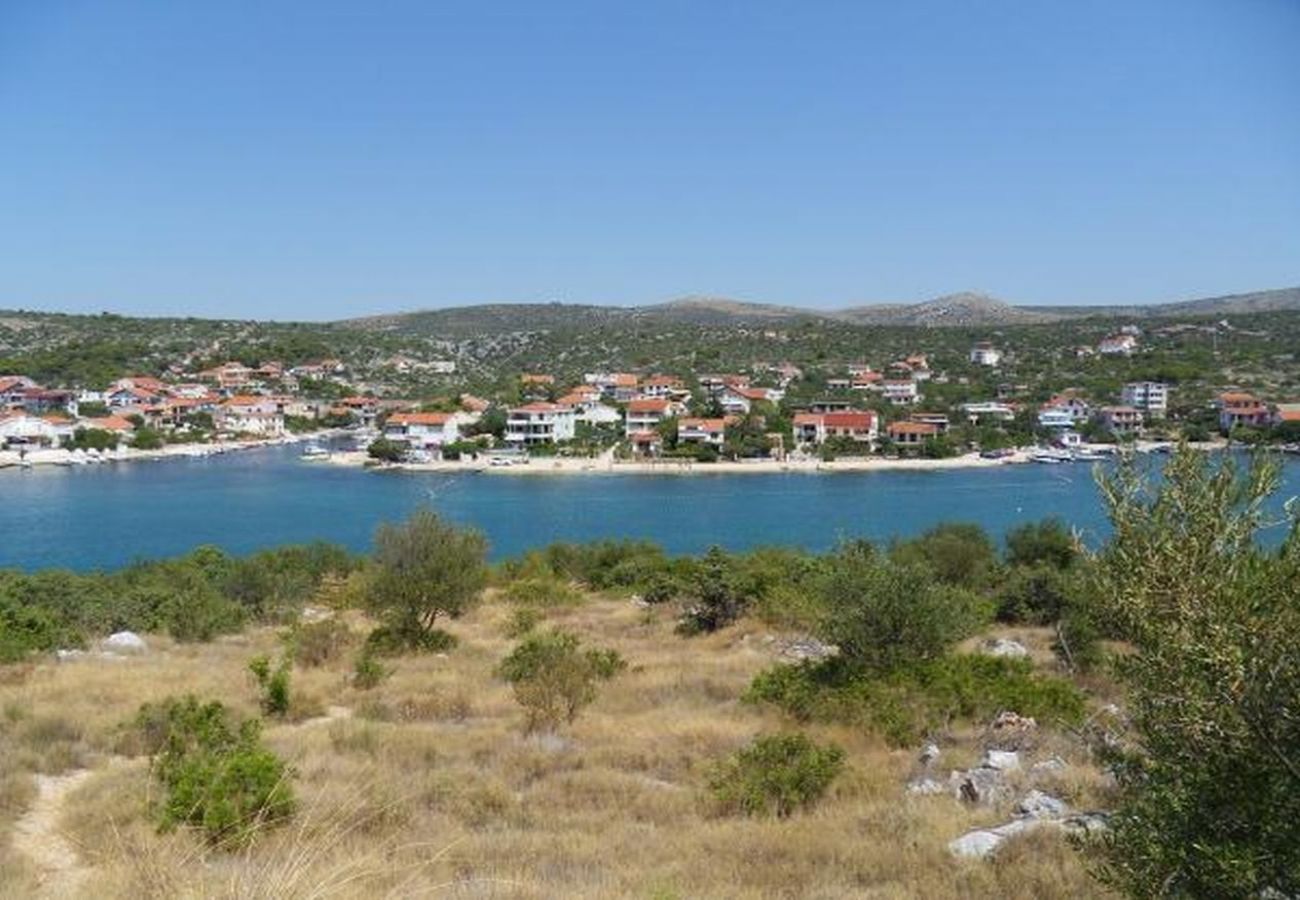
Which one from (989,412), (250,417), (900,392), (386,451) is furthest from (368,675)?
(250,417)

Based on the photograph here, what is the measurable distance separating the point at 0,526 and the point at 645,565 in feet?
138

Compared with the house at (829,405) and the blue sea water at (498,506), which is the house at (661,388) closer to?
the house at (829,405)

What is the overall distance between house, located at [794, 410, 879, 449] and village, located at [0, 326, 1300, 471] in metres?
0.12

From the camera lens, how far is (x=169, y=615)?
18.4 meters

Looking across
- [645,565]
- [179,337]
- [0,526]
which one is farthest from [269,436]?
[645,565]

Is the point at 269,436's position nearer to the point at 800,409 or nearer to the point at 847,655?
the point at 800,409

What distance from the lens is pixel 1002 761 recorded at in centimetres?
816

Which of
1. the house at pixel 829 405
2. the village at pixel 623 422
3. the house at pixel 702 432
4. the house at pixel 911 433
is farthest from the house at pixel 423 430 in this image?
the house at pixel 911 433

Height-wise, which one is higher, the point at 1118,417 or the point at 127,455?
the point at 1118,417

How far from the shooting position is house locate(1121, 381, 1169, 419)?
8662cm

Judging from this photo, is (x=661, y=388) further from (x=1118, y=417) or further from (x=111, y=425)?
(x=111, y=425)

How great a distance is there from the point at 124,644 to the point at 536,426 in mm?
70946

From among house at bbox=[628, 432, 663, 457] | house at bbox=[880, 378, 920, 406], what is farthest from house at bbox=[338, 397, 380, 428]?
house at bbox=[880, 378, 920, 406]

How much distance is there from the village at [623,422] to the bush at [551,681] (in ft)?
210
